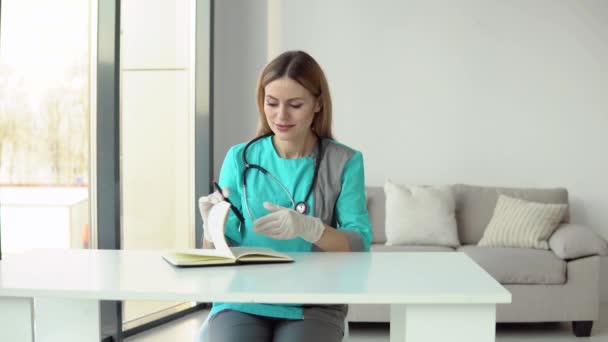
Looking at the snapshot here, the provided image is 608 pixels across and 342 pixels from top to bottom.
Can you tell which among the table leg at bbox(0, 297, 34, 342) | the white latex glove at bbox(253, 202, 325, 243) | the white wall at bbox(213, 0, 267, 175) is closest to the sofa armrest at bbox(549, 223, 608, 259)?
the white wall at bbox(213, 0, 267, 175)

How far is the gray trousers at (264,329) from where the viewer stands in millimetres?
1989

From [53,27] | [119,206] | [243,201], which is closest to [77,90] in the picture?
[53,27]

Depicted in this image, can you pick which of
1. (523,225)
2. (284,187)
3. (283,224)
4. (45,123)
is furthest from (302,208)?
(523,225)

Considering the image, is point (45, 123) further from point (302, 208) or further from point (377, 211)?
point (377, 211)

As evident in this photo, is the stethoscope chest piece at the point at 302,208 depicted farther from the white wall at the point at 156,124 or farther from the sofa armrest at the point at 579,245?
the sofa armrest at the point at 579,245

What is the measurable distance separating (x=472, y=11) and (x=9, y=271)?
12.5 ft

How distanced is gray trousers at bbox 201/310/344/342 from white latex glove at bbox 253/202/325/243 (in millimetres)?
221

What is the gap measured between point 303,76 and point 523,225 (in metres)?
2.55

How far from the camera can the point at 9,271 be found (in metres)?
1.95

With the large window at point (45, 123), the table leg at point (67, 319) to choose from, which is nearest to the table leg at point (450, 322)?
the table leg at point (67, 319)

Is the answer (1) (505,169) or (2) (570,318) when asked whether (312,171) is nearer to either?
(2) (570,318)

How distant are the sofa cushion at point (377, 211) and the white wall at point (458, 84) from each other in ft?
1.13

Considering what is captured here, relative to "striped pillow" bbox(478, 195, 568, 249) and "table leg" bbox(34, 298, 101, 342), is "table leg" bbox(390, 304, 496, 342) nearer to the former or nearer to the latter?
"table leg" bbox(34, 298, 101, 342)

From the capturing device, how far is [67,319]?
2066mm
